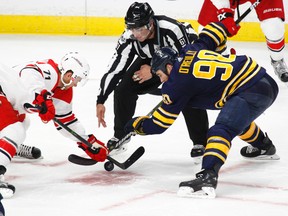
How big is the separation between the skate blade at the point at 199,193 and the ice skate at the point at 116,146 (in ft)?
2.99

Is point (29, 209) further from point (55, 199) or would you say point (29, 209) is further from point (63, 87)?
point (63, 87)

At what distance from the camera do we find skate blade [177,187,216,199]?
11.1 ft

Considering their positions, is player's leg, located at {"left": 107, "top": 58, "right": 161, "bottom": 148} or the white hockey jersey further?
player's leg, located at {"left": 107, "top": 58, "right": 161, "bottom": 148}

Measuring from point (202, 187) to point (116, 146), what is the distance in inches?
38.3

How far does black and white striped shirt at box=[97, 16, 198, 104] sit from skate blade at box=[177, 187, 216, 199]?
3.29ft

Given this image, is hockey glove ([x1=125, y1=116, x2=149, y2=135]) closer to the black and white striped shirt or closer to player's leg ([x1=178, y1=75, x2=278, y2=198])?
player's leg ([x1=178, y1=75, x2=278, y2=198])

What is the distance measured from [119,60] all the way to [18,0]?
4.77m

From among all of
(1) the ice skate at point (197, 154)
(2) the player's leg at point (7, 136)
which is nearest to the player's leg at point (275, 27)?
(1) the ice skate at point (197, 154)

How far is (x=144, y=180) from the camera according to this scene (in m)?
3.77

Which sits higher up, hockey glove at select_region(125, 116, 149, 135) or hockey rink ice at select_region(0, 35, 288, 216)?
hockey glove at select_region(125, 116, 149, 135)

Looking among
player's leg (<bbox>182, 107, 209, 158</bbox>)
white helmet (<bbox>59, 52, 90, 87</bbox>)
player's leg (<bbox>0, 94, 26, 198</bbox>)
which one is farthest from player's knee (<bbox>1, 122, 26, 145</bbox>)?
player's leg (<bbox>182, 107, 209, 158</bbox>)

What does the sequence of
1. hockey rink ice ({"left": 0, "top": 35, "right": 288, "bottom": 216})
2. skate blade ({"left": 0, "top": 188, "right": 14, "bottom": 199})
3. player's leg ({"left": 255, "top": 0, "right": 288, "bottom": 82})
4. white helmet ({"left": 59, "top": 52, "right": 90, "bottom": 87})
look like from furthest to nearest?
player's leg ({"left": 255, "top": 0, "right": 288, "bottom": 82}) < white helmet ({"left": 59, "top": 52, "right": 90, "bottom": 87}) < skate blade ({"left": 0, "top": 188, "right": 14, "bottom": 199}) < hockey rink ice ({"left": 0, "top": 35, "right": 288, "bottom": 216})

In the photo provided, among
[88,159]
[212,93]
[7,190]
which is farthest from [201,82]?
[7,190]

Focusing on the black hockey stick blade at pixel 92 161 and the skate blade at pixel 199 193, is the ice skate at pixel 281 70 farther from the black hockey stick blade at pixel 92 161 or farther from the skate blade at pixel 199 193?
the skate blade at pixel 199 193
